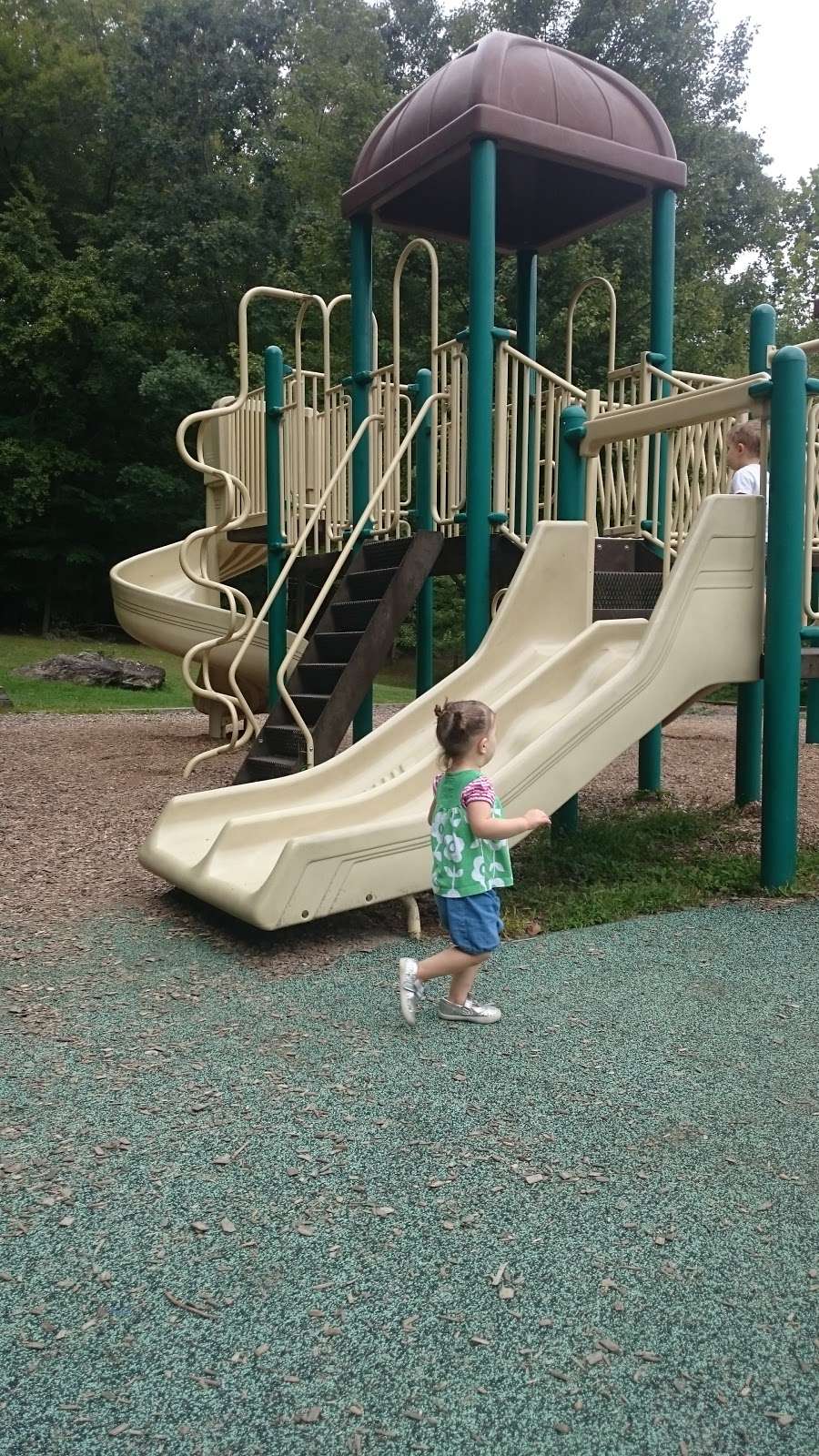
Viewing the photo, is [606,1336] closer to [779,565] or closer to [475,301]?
[779,565]

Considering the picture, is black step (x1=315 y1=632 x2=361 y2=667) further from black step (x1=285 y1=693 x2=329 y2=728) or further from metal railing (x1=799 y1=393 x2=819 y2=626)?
metal railing (x1=799 y1=393 x2=819 y2=626)

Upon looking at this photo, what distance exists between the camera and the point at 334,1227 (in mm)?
2336

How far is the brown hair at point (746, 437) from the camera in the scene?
6.04m

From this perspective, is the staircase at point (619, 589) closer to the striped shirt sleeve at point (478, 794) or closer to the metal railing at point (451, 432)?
the metal railing at point (451, 432)

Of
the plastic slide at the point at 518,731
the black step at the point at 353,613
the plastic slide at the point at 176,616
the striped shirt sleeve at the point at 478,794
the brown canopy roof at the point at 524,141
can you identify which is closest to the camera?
the striped shirt sleeve at the point at 478,794

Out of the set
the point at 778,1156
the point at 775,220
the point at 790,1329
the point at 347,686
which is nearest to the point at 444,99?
the point at 347,686

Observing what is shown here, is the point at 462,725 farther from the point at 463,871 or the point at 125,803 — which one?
the point at 125,803

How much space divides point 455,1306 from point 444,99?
6.64 metres

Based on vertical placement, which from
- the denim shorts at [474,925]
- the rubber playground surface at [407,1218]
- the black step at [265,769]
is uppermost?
the denim shorts at [474,925]

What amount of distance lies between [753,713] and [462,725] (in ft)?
14.0

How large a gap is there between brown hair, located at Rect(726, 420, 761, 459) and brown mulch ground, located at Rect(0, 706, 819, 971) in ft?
7.05

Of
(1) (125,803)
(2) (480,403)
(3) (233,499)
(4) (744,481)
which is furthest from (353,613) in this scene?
(3) (233,499)

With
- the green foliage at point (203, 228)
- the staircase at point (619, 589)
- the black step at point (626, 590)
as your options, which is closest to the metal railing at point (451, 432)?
the staircase at point (619, 589)

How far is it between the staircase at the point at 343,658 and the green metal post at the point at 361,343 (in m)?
0.81
